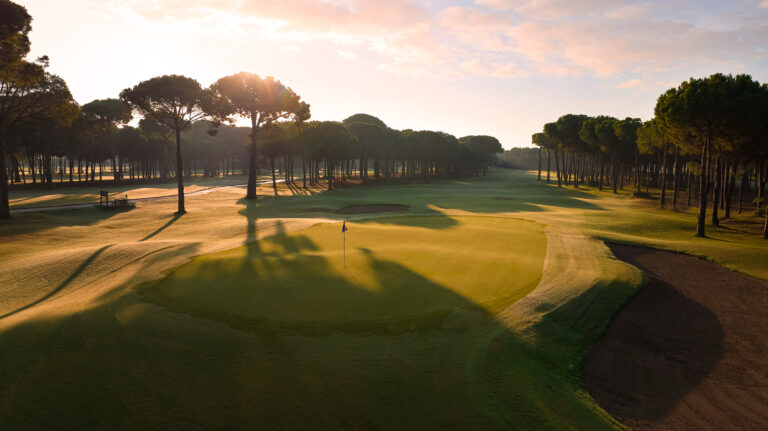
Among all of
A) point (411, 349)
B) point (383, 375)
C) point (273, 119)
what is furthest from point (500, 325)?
point (273, 119)

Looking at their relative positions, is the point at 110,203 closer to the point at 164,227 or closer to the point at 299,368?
the point at 164,227

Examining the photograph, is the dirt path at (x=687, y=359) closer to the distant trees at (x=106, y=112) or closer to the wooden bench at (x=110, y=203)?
the wooden bench at (x=110, y=203)

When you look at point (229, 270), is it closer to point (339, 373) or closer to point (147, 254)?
point (147, 254)

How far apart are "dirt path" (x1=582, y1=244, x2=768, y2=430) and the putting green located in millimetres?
3454

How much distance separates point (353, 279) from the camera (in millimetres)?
→ 13836

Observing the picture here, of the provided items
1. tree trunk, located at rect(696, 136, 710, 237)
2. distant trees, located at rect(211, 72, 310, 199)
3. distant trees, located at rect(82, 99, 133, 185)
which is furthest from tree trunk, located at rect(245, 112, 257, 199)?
tree trunk, located at rect(696, 136, 710, 237)

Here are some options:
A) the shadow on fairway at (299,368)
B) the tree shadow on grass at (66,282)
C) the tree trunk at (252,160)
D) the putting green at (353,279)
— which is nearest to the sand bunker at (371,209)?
the tree trunk at (252,160)

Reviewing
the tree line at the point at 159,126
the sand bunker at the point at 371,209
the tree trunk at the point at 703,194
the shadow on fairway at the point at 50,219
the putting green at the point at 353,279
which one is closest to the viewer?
the putting green at the point at 353,279

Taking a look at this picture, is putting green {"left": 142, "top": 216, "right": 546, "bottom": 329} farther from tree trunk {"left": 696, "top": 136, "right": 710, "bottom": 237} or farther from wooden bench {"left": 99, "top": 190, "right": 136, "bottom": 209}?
wooden bench {"left": 99, "top": 190, "right": 136, "bottom": 209}

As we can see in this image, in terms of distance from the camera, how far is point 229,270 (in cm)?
1496

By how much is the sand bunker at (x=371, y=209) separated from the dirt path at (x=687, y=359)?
2952cm

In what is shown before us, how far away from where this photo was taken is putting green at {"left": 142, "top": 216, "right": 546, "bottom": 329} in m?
11.0

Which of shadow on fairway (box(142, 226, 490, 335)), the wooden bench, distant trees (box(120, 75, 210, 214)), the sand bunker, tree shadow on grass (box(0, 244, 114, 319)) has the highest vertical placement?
distant trees (box(120, 75, 210, 214))

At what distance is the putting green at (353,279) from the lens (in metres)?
11.0
